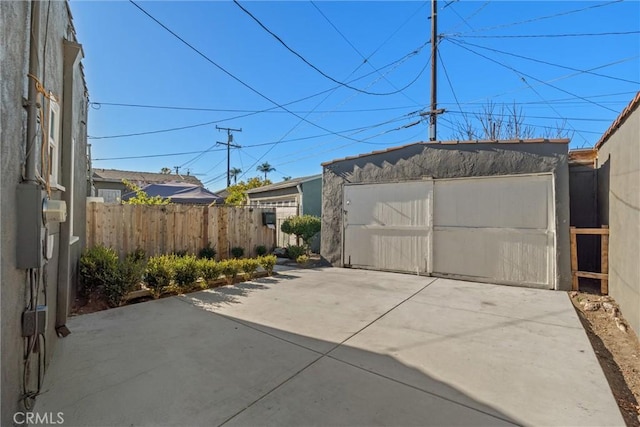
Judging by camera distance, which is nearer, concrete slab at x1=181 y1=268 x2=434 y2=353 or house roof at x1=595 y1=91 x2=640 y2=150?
concrete slab at x1=181 y1=268 x2=434 y2=353

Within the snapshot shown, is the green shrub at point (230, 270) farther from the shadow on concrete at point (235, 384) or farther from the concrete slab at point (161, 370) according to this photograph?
the shadow on concrete at point (235, 384)

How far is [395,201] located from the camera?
8.07 meters

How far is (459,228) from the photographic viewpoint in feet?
23.5

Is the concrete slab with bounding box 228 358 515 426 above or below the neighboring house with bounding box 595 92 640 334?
below

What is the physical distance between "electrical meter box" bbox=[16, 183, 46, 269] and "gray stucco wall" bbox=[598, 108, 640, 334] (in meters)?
5.94

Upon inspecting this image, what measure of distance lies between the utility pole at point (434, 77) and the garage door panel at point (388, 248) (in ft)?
14.6

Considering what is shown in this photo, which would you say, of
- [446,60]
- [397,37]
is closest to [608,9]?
[446,60]

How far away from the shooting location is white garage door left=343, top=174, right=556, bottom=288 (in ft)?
20.9

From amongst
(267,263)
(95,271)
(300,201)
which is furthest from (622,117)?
(300,201)

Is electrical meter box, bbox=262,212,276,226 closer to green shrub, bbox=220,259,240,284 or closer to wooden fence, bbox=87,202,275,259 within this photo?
wooden fence, bbox=87,202,275,259

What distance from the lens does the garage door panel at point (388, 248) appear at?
7630mm

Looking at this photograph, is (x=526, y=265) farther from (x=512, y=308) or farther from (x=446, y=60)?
(x=446, y=60)

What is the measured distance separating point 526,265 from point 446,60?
7980mm

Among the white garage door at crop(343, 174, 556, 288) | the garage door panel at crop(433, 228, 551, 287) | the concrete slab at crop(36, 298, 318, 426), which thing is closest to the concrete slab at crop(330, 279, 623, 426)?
the concrete slab at crop(36, 298, 318, 426)
